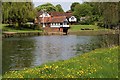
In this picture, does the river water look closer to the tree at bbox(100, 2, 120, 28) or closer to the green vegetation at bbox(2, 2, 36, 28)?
the tree at bbox(100, 2, 120, 28)

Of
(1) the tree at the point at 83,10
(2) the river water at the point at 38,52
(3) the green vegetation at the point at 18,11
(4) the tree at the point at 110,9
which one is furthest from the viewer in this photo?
(1) the tree at the point at 83,10

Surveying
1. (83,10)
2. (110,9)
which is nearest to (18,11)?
(83,10)

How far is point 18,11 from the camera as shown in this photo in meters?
80.3

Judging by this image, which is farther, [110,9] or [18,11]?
[18,11]

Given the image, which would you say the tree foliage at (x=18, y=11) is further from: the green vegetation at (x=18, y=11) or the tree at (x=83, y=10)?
the tree at (x=83, y=10)

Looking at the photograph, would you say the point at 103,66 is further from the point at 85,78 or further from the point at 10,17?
the point at 10,17

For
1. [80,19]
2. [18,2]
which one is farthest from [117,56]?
[80,19]

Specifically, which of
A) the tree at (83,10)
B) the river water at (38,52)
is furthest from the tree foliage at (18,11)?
the tree at (83,10)

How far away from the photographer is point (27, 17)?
8375 cm

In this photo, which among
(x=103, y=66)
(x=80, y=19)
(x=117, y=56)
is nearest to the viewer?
(x=103, y=66)

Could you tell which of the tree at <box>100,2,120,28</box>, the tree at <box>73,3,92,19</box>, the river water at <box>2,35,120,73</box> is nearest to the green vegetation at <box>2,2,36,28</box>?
the river water at <box>2,35,120,73</box>

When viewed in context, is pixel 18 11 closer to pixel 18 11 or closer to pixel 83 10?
pixel 18 11

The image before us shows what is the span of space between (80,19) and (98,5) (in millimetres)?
101929

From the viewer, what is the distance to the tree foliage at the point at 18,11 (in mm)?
77381
